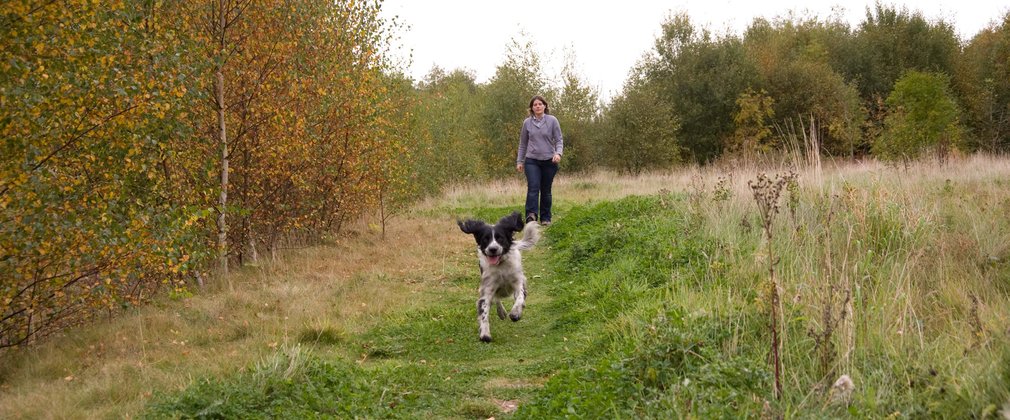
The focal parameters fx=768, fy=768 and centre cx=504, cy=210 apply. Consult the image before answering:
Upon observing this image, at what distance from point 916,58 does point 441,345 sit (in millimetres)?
43588

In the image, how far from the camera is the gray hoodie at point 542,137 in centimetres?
1343

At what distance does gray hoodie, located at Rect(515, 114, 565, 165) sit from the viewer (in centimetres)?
1343

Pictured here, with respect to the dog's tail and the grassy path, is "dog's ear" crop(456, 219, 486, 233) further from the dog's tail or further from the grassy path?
the grassy path

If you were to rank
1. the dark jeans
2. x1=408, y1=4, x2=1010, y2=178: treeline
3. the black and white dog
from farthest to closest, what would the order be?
x1=408, y1=4, x2=1010, y2=178: treeline → the dark jeans → the black and white dog

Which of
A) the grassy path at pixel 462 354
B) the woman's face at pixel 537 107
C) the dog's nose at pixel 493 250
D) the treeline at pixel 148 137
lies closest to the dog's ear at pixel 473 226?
the dog's nose at pixel 493 250

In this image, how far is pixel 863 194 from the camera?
809cm

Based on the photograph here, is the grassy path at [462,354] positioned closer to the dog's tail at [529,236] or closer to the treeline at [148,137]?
the dog's tail at [529,236]

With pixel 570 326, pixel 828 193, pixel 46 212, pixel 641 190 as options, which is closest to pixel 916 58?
pixel 641 190

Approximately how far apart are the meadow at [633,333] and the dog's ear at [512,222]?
91 cm

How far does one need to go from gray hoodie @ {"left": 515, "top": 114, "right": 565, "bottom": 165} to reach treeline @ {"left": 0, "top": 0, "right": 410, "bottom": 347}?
2.79 metres

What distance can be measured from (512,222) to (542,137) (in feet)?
16.7

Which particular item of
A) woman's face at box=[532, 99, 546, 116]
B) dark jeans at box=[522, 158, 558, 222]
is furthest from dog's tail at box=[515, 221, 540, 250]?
woman's face at box=[532, 99, 546, 116]

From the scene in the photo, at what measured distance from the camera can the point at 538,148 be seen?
13477 mm

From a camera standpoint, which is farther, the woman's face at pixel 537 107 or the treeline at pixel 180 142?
the woman's face at pixel 537 107
